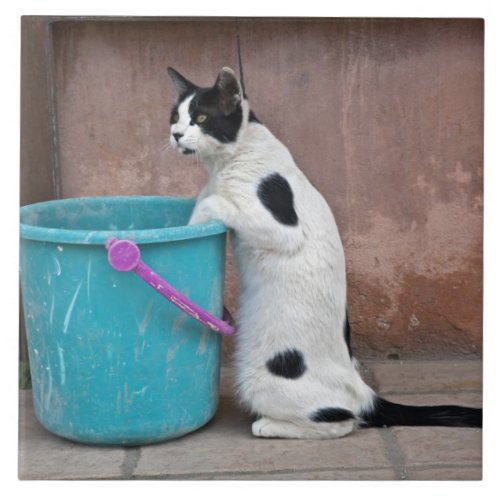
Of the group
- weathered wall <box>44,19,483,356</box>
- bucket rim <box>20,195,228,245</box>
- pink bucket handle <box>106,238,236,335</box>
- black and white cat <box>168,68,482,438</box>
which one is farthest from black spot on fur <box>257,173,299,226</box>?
weathered wall <box>44,19,483,356</box>

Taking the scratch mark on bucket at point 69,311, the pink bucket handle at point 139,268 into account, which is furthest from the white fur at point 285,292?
the scratch mark on bucket at point 69,311

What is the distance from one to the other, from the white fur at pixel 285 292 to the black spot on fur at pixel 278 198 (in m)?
0.02

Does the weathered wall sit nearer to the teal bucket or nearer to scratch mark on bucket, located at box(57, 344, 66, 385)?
the teal bucket

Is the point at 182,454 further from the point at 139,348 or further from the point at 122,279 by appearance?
the point at 122,279

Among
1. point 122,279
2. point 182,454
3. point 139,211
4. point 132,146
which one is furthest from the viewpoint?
point 132,146

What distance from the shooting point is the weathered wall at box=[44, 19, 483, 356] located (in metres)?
2.77

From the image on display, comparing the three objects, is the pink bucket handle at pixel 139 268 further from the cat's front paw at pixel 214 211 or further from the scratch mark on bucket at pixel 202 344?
the cat's front paw at pixel 214 211

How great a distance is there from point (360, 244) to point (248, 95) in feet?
2.14

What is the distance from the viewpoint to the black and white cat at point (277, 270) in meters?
2.44

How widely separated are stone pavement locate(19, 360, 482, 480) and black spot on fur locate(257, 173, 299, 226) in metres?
0.66

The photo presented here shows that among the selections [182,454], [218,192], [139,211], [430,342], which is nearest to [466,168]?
[430,342]

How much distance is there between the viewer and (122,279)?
2.29 m

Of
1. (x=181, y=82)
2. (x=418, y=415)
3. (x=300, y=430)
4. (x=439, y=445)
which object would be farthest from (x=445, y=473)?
(x=181, y=82)

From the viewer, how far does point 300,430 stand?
250 centimetres
